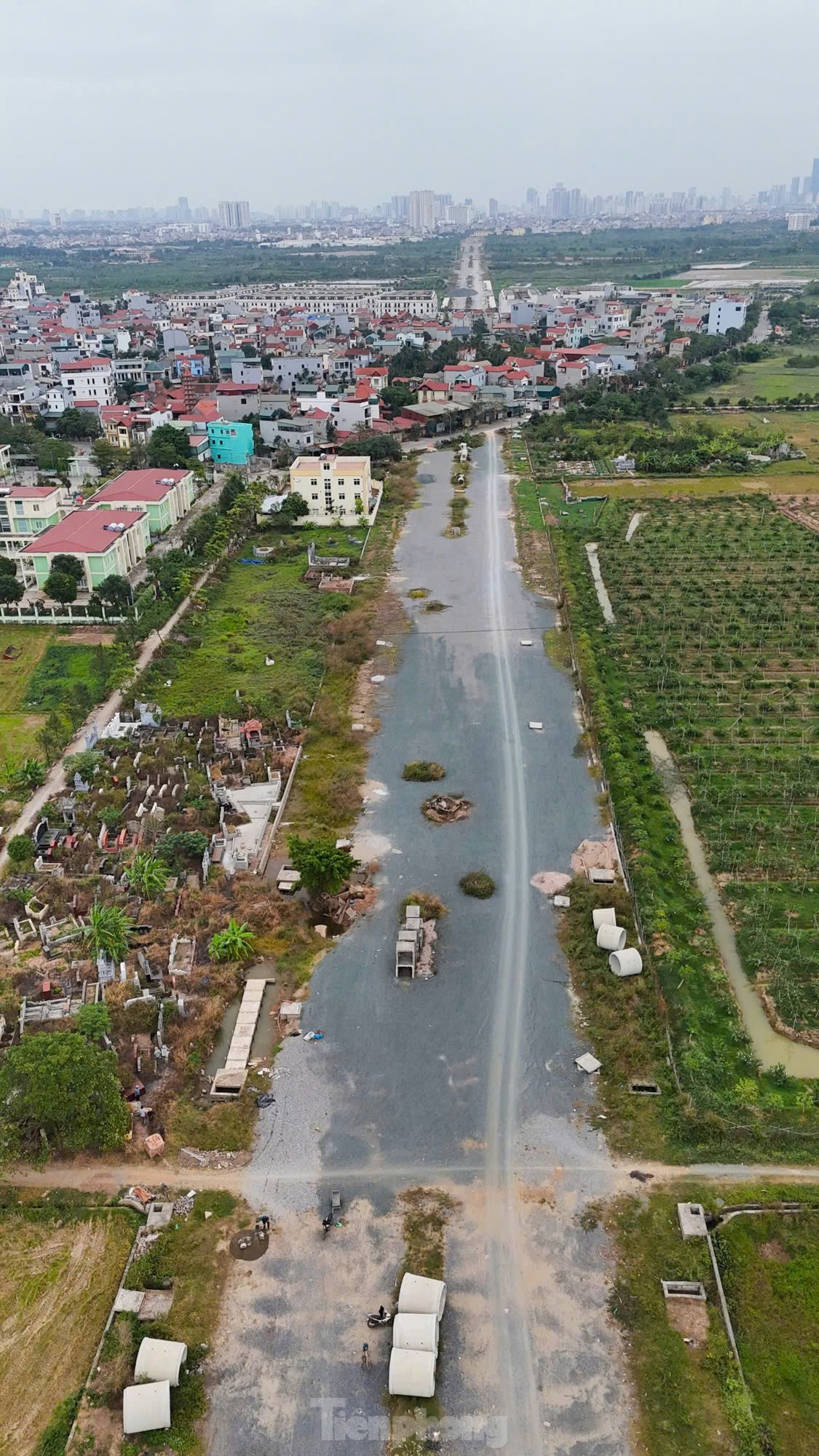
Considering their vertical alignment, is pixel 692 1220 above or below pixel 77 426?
below

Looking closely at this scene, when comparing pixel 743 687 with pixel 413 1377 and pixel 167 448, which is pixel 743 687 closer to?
pixel 413 1377

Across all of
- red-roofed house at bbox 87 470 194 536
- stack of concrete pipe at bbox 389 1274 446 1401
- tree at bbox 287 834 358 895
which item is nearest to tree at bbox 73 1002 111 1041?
tree at bbox 287 834 358 895

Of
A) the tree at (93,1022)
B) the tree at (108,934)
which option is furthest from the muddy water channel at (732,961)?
the tree at (108,934)

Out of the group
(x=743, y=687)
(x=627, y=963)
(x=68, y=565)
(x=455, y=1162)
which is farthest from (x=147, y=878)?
(x=68, y=565)

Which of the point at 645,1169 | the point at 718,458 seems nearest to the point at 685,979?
the point at 645,1169

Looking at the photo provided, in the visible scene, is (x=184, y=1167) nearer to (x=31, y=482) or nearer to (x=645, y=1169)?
(x=645, y=1169)

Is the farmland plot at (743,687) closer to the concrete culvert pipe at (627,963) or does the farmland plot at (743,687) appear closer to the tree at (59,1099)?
the concrete culvert pipe at (627,963)

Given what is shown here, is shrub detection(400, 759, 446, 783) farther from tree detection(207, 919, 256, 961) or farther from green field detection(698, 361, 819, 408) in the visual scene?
green field detection(698, 361, 819, 408)
